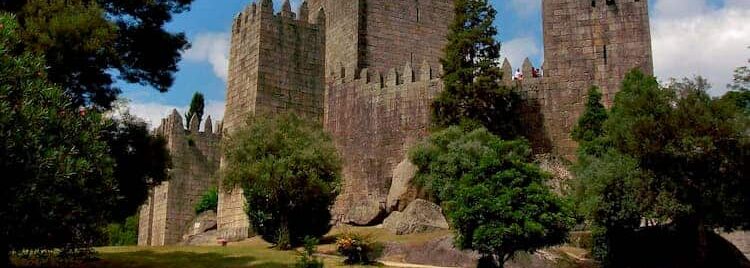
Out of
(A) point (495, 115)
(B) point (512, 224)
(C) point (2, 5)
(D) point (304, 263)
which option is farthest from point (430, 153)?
(C) point (2, 5)

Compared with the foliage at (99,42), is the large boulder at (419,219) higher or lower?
lower

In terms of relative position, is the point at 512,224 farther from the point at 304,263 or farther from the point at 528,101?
the point at 528,101

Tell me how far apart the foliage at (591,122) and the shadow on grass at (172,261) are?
12.8 metres

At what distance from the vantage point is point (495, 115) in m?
31.0

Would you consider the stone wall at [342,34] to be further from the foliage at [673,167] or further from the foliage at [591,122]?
the foliage at [673,167]

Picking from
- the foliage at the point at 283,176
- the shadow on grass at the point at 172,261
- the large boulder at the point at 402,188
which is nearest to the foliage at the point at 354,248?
the shadow on grass at the point at 172,261

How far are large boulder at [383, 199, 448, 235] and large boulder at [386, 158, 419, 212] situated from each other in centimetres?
103

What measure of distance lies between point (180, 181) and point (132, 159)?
1011 inches

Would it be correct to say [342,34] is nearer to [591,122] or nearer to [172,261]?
[591,122]

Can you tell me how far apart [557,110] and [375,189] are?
334 inches

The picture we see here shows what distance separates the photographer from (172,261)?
21.2m

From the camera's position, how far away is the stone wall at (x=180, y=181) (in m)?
44.8

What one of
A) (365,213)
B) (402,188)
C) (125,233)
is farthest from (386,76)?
(125,233)

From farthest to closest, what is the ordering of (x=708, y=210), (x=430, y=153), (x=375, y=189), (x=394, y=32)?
(x=394, y=32) → (x=375, y=189) → (x=430, y=153) → (x=708, y=210)
